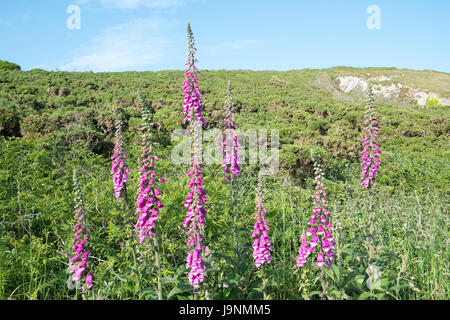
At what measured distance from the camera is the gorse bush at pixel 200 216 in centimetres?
259

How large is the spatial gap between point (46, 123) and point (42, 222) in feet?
27.3

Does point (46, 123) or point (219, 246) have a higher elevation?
point (46, 123)

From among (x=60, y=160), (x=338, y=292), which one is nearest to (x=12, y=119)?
(x=60, y=160)

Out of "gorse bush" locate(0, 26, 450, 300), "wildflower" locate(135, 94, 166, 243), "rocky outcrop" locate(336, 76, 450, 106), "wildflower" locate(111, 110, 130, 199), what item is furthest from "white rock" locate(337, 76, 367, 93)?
"wildflower" locate(135, 94, 166, 243)

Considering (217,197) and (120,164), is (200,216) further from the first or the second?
(217,197)

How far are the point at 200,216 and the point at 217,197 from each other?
233 centimetres

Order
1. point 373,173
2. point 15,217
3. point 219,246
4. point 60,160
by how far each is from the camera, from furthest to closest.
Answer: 1. point 60,160
2. point 15,217
3. point 219,246
4. point 373,173

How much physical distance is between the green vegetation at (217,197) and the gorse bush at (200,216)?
0.04 meters

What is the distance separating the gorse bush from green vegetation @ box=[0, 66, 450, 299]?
38 mm

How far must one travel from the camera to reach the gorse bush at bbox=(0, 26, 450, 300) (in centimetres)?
259

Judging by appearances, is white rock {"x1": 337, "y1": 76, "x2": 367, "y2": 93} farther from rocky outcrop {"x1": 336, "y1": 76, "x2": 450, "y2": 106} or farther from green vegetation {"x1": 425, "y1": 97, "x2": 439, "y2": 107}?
green vegetation {"x1": 425, "y1": 97, "x2": 439, "y2": 107}

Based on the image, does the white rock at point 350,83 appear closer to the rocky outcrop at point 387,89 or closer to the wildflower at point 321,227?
the rocky outcrop at point 387,89
